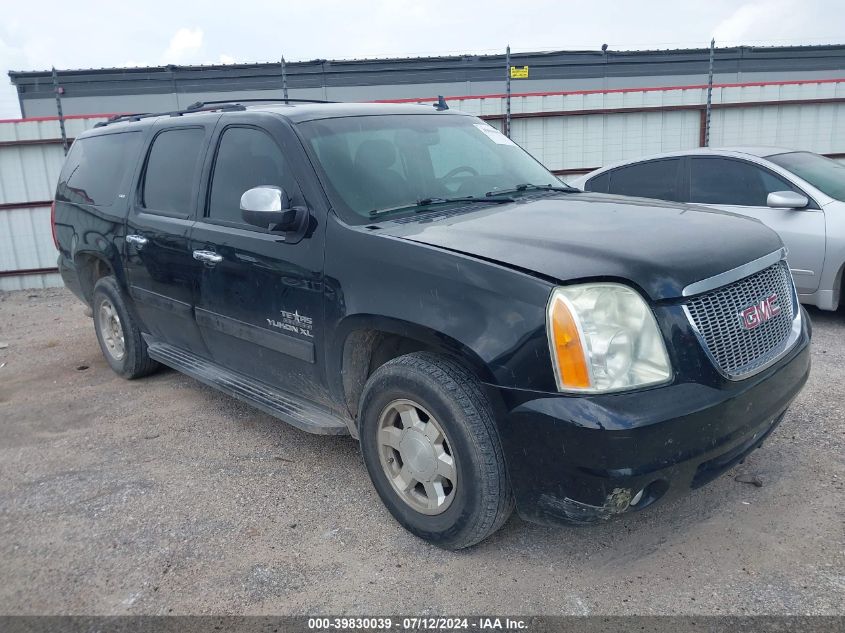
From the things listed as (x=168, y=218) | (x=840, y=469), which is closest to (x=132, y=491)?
(x=168, y=218)

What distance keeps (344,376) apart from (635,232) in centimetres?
145

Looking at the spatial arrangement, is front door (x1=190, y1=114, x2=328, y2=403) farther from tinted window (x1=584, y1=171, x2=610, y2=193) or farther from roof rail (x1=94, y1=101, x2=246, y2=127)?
tinted window (x1=584, y1=171, x2=610, y2=193)

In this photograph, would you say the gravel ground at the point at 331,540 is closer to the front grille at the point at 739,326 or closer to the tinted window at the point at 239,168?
the front grille at the point at 739,326

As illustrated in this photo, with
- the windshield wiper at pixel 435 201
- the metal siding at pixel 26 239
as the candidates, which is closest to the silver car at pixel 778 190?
the windshield wiper at pixel 435 201

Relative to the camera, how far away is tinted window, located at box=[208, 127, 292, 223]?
351 centimetres

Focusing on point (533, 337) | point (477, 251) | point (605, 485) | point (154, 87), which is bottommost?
point (605, 485)

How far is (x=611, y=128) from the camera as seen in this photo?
35.3 feet

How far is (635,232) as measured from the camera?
108 inches

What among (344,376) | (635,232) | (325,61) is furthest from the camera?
(325,61)

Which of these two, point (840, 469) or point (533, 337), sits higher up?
point (533, 337)

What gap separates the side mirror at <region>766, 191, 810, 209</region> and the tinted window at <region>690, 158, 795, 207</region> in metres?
0.19

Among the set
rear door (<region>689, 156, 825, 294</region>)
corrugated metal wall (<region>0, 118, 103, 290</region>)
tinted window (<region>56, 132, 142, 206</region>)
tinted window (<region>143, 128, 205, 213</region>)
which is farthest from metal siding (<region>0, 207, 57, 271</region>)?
rear door (<region>689, 156, 825, 294</region>)

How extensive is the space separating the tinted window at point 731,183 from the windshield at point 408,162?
2885 mm

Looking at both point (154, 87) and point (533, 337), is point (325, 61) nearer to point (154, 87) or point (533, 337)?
point (154, 87)
